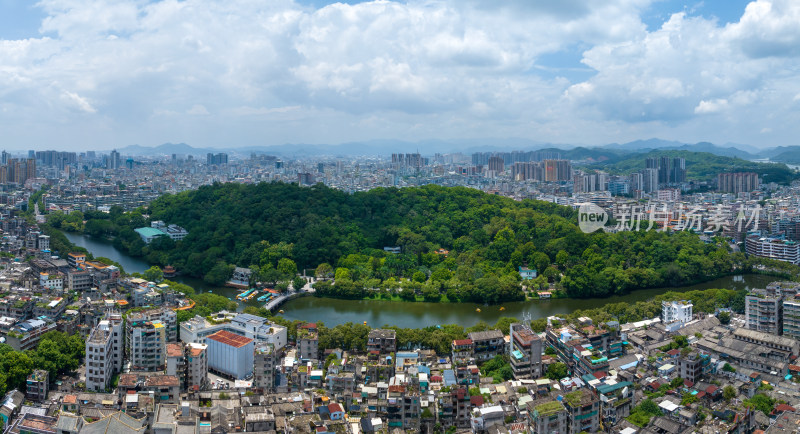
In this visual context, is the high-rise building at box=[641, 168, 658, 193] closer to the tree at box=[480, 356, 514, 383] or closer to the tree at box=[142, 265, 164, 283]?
the tree at box=[142, 265, 164, 283]

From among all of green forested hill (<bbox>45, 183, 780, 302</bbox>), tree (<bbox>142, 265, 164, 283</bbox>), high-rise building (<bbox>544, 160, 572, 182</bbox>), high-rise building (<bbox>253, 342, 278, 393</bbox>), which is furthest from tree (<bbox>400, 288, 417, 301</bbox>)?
high-rise building (<bbox>544, 160, 572, 182</bbox>)

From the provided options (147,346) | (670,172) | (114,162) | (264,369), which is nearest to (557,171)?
(670,172)

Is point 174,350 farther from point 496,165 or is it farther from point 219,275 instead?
point 496,165

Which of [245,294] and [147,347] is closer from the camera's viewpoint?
[147,347]

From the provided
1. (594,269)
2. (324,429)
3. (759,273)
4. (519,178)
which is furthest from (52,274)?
(519,178)

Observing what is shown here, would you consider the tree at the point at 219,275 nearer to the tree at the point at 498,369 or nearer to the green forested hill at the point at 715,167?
the tree at the point at 498,369

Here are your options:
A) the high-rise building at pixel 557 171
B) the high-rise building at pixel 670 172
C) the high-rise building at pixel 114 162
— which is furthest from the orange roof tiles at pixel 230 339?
the high-rise building at pixel 114 162

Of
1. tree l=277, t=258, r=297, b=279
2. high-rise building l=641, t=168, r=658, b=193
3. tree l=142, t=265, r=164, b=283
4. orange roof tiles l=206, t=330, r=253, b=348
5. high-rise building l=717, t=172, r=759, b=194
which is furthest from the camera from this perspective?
high-rise building l=641, t=168, r=658, b=193
